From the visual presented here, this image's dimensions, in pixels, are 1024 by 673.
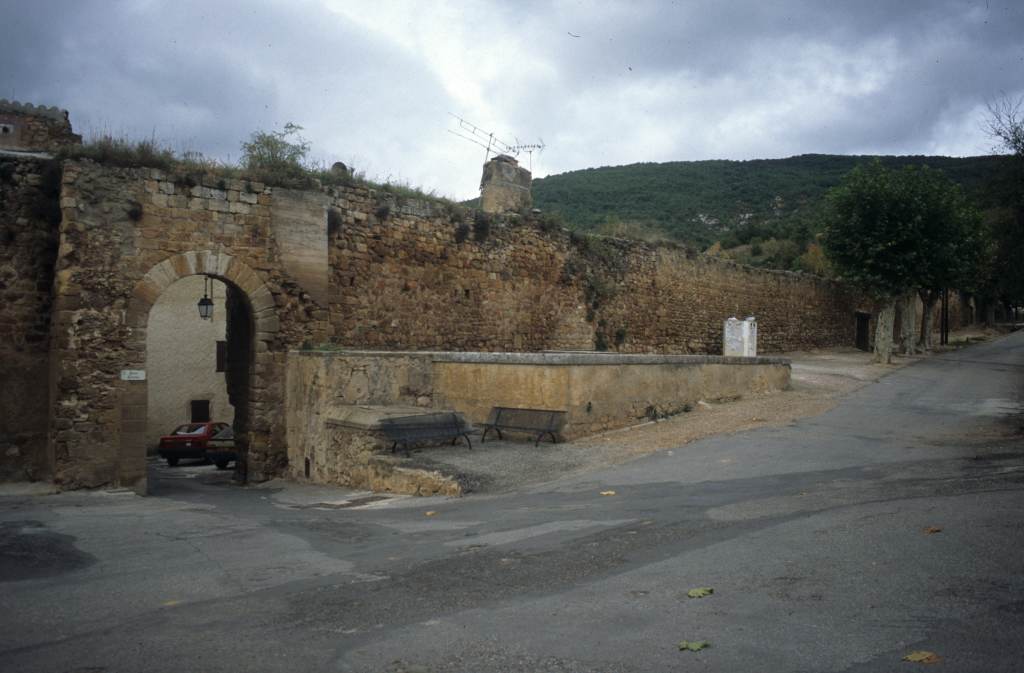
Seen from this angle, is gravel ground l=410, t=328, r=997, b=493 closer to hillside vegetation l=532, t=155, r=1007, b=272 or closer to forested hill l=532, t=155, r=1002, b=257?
hillside vegetation l=532, t=155, r=1007, b=272

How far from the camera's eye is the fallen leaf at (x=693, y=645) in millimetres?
3713

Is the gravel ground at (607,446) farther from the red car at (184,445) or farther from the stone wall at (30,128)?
the red car at (184,445)

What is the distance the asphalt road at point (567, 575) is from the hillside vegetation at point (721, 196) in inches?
1463

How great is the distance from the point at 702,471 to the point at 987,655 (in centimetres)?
558

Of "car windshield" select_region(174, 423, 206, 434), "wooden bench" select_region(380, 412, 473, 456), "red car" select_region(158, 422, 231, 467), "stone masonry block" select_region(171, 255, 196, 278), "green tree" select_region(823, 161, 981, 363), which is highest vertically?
"green tree" select_region(823, 161, 981, 363)

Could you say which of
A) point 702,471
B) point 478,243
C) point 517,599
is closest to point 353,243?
point 478,243

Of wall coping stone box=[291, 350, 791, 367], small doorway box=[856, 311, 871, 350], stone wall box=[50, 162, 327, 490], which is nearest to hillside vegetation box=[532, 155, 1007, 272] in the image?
small doorway box=[856, 311, 871, 350]

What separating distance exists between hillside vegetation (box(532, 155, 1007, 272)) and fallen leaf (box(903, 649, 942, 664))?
40870 millimetres

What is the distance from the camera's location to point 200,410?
78.2 feet

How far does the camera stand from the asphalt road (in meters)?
3.81

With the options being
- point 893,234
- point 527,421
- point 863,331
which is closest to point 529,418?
point 527,421

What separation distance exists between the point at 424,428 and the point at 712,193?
59785 millimetres

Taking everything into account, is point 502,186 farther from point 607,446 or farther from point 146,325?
point 146,325

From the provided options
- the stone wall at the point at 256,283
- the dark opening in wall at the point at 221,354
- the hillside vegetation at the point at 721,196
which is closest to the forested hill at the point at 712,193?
the hillside vegetation at the point at 721,196
